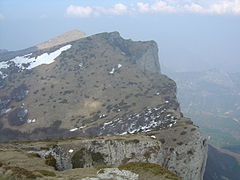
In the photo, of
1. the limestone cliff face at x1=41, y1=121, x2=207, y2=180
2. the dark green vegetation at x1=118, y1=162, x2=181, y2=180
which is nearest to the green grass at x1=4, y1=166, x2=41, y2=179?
the dark green vegetation at x1=118, y1=162, x2=181, y2=180

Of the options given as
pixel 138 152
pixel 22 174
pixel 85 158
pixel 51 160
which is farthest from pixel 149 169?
pixel 138 152

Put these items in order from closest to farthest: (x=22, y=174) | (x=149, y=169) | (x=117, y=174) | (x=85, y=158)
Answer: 1. (x=22, y=174)
2. (x=117, y=174)
3. (x=149, y=169)
4. (x=85, y=158)

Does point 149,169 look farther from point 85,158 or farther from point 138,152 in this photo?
point 138,152

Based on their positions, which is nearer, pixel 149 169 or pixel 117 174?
pixel 117 174

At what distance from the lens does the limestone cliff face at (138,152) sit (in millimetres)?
69000

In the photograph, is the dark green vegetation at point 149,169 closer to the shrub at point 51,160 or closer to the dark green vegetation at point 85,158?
the shrub at point 51,160

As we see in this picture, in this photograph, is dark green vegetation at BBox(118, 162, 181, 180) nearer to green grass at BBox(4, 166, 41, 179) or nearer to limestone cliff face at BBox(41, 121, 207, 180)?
green grass at BBox(4, 166, 41, 179)

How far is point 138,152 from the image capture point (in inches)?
3095

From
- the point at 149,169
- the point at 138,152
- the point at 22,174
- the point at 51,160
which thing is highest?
the point at 22,174

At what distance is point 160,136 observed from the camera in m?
102

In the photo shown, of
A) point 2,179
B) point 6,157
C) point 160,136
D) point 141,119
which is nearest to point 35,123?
point 141,119

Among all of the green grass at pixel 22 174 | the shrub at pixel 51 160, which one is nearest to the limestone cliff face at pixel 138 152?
the shrub at pixel 51 160

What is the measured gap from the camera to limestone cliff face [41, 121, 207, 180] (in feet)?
226

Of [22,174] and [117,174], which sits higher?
[22,174]
